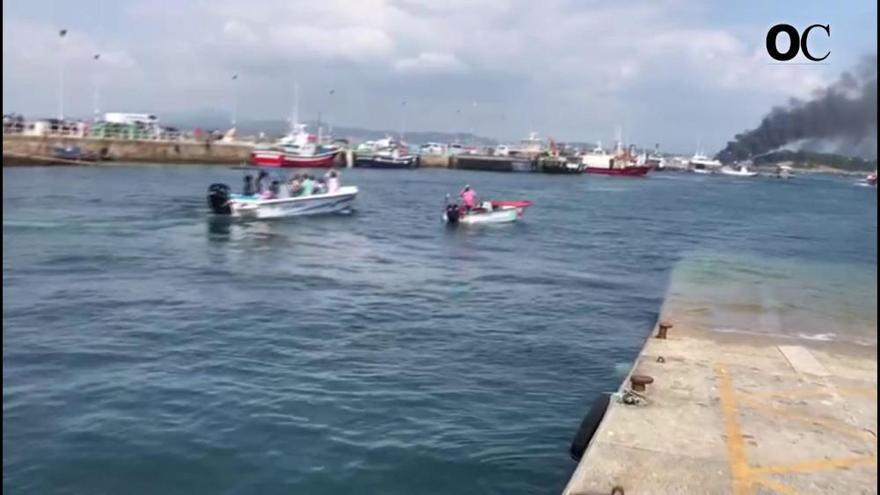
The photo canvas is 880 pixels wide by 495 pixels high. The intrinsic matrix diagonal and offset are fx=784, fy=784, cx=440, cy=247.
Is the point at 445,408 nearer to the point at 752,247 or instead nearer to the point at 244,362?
the point at 244,362

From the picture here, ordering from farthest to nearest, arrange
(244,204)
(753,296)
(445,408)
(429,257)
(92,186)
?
(92,186)
(244,204)
(429,257)
(753,296)
(445,408)

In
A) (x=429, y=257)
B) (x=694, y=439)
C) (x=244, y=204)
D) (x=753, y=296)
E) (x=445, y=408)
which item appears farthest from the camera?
(x=244, y=204)

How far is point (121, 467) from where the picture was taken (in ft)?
29.5

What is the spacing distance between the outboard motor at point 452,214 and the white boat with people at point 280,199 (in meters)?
5.41

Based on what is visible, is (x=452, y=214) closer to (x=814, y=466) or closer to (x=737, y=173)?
(x=814, y=466)

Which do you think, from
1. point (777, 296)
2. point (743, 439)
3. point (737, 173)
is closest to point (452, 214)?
point (777, 296)

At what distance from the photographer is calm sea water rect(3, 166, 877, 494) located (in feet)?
30.3

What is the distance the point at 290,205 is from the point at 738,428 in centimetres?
2918

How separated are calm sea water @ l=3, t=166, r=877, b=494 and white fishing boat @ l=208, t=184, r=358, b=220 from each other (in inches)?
28.6

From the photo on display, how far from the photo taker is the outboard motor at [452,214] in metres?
36.8

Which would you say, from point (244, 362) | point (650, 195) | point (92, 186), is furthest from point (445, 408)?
point (650, 195)

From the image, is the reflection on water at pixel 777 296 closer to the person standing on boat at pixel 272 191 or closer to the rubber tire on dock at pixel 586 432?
the rubber tire on dock at pixel 586 432

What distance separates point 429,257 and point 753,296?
10633 millimetres

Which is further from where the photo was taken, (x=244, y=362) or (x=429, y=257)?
(x=429, y=257)
